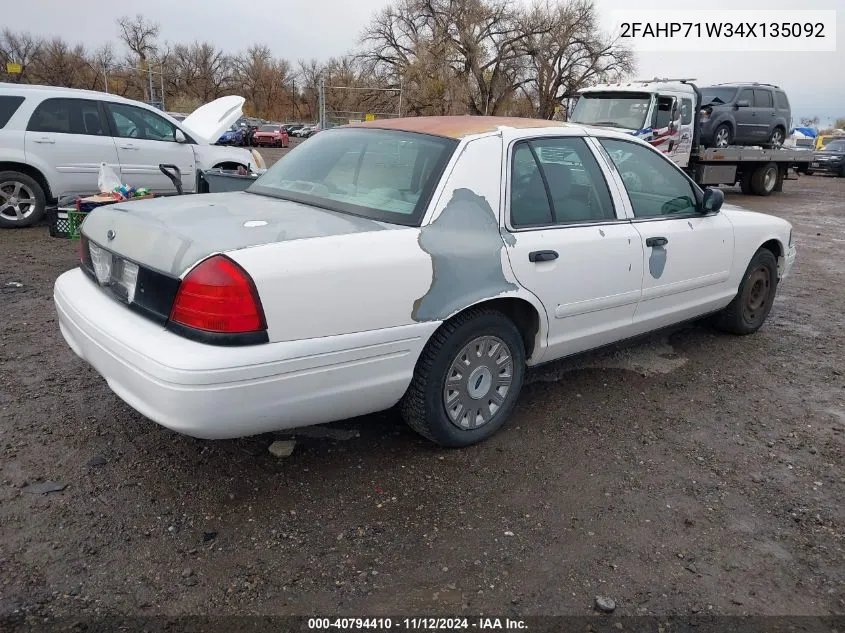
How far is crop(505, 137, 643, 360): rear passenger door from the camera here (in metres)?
3.30

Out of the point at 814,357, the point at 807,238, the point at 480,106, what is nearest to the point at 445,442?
the point at 814,357

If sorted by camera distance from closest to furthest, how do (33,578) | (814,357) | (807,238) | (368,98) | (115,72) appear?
(33,578) < (814,357) < (807,238) < (368,98) < (115,72)

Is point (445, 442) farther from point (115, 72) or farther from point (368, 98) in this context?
point (115, 72)

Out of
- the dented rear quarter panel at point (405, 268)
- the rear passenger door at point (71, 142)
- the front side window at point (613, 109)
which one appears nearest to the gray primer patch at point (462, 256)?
the dented rear quarter panel at point (405, 268)

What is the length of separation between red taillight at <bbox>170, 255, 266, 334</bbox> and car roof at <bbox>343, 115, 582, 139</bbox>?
140cm

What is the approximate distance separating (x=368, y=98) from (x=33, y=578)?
3639cm

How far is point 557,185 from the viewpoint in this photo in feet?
11.6

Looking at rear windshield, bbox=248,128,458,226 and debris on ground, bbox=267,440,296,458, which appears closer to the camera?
rear windshield, bbox=248,128,458,226

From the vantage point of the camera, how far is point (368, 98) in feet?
119

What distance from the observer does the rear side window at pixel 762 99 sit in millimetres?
17531

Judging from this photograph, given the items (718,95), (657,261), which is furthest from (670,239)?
(718,95)

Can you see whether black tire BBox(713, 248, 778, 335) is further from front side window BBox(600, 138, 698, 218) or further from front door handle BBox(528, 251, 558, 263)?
front door handle BBox(528, 251, 558, 263)

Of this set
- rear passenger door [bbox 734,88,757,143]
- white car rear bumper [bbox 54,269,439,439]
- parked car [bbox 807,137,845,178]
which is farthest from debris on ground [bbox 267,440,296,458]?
parked car [bbox 807,137,845,178]

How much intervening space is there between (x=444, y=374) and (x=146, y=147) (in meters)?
7.41
